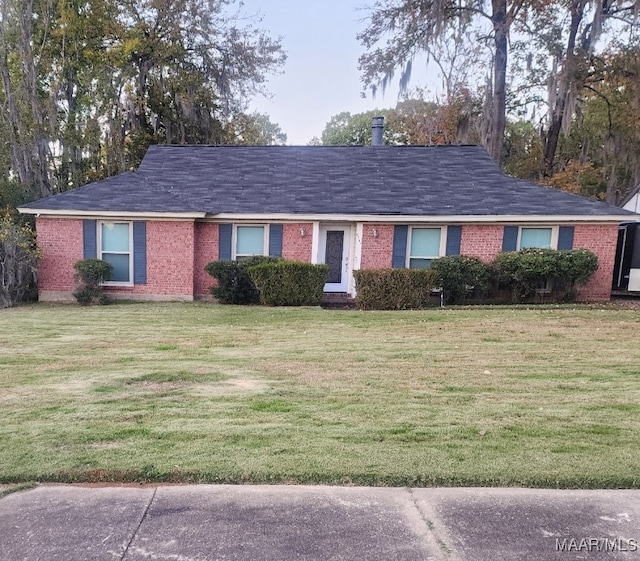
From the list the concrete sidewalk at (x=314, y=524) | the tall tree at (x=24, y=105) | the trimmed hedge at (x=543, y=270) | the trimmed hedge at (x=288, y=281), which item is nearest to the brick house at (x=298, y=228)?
the trimmed hedge at (x=543, y=270)

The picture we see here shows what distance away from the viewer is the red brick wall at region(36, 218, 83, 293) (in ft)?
38.7

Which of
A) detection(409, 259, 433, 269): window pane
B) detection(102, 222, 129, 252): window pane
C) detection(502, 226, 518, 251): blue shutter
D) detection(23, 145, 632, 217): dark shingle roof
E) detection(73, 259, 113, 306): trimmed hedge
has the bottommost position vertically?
detection(73, 259, 113, 306): trimmed hedge

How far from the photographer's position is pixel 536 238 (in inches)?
467

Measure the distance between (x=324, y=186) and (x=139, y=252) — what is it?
5.67m

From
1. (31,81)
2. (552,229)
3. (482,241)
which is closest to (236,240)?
(482,241)

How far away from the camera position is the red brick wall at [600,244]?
1168cm

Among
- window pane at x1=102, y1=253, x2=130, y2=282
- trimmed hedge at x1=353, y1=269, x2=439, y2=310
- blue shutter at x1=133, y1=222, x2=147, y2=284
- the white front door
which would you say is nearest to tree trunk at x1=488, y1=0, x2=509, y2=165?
the white front door

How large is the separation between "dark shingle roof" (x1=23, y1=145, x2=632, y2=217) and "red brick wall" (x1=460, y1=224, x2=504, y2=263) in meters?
0.43

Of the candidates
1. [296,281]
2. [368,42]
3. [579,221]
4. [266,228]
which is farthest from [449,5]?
[296,281]

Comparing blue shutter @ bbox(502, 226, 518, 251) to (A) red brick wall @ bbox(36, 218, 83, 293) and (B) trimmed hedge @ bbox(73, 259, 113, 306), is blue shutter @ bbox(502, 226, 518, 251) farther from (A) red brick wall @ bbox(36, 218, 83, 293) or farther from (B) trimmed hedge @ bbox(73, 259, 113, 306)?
(A) red brick wall @ bbox(36, 218, 83, 293)

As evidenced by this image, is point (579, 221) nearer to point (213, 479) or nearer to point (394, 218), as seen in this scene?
point (394, 218)

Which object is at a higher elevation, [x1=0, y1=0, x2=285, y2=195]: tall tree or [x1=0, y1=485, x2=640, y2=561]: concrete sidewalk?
[x1=0, y1=0, x2=285, y2=195]: tall tree

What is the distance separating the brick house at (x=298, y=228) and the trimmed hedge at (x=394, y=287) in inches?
77.9

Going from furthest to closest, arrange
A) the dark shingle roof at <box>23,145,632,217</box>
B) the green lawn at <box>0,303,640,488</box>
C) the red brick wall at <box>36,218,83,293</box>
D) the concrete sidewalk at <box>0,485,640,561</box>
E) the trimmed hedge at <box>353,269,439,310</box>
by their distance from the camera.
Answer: the dark shingle roof at <box>23,145,632,217</box>, the red brick wall at <box>36,218,83,293</box>, the trimmed hedge at <box>353,269,439,310</box>, the green lawn at <box>0,303,640,488</box>, the concrete sidewalk at <box>0,485,640,561</box>
